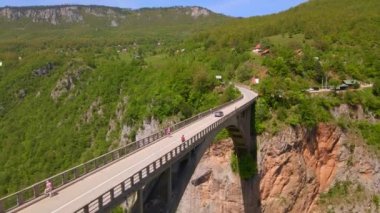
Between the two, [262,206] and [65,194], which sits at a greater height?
[65,194]

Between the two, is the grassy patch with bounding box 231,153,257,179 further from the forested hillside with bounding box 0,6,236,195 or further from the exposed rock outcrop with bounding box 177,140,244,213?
the forested hillside with bounding box 0,6,236,195

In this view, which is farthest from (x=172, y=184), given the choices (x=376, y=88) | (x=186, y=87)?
→ (x=376, y=88)

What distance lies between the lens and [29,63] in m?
173

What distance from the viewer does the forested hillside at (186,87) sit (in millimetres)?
71500

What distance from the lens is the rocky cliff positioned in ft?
205

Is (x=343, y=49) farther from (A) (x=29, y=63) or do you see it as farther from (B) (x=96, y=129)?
(A) (x=29, y=63)

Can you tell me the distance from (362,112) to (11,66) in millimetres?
146904

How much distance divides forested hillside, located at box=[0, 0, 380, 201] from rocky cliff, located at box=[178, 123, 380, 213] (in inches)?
95.3

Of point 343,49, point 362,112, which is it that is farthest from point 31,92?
point 362,112

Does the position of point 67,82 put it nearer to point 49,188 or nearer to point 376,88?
point 376,88

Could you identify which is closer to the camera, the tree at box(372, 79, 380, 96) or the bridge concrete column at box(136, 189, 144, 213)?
the bridge concrete column at box(136, 189, 144, 213)

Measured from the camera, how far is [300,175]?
210 feet

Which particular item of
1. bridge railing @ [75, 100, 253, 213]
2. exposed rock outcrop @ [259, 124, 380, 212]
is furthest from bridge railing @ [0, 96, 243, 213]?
exposed rock outcrop @ [259, 124, 380, 212]

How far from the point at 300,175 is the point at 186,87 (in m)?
25.9
